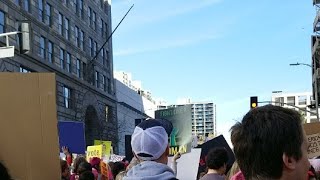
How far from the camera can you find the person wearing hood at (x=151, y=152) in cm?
306

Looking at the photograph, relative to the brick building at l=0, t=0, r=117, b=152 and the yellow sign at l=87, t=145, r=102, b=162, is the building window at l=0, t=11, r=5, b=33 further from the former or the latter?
the yellow sign at l=87, t=145, r=102, b=162

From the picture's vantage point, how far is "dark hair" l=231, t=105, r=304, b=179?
71.8 inches

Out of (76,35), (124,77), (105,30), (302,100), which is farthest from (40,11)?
(302,100)

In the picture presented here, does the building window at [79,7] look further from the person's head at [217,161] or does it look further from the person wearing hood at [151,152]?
the person wearing hood at [151,152]

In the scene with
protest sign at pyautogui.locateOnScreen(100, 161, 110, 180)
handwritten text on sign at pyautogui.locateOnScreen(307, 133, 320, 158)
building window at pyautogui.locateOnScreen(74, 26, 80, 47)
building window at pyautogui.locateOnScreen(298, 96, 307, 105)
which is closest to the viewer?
handwritten text on sign at pyautogui.locateOnScreen(307, 133, 320, 158)

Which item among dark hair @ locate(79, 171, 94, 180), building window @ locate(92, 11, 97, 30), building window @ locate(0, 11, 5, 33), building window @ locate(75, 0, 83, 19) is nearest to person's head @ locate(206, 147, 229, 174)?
dark hair @ locate(79, 171, 94, 180)

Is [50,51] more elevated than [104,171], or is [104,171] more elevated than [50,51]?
[50,51]

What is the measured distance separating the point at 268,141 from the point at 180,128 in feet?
25.3

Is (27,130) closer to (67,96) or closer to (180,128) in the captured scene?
(180,128)

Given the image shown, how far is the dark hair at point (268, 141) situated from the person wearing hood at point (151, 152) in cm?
113

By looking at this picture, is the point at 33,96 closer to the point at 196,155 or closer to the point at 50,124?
the point at 50,124

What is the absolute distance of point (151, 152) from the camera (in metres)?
3.19

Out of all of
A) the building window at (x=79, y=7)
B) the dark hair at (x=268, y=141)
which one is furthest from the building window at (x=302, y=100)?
the dark hair at (x=268, y=141)

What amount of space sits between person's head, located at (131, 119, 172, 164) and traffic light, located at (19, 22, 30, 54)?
10518 millimetres
